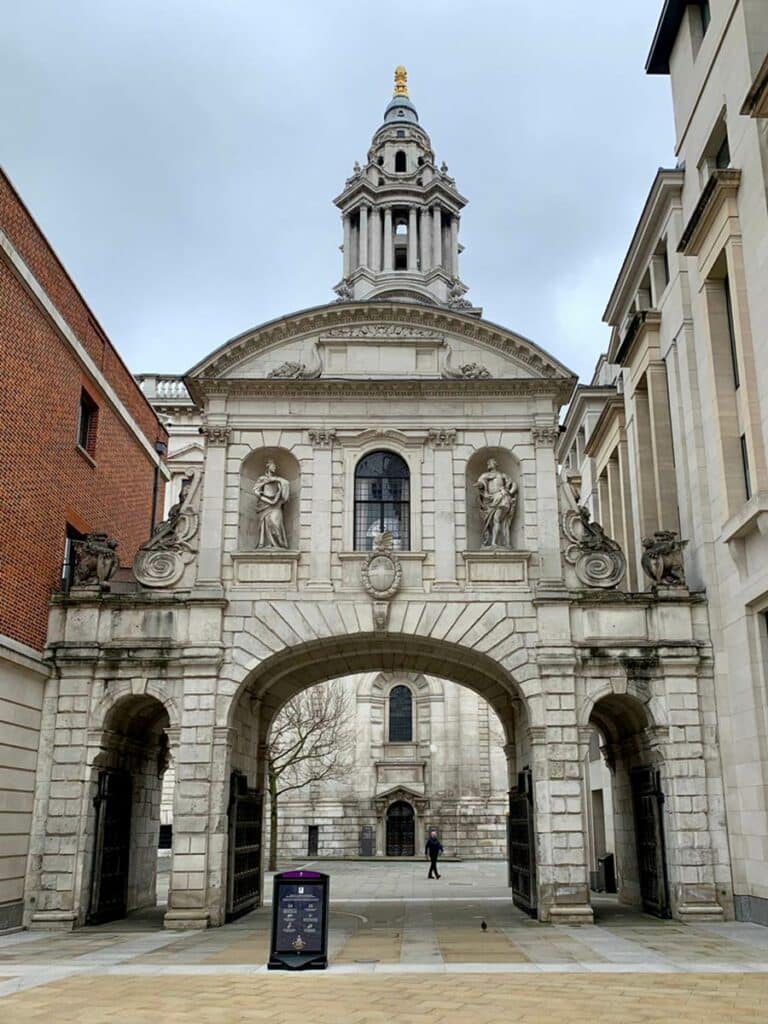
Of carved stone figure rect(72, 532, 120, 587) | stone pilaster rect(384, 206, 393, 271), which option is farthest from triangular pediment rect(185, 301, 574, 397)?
stone pilaster rect(384, 206, 393, 271)

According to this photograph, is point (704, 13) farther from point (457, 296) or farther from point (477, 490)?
point (457, 296)

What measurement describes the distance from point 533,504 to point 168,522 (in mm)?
8334

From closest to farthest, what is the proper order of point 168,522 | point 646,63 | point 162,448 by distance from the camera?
point 168,522 < point 646,63 < point 162,448

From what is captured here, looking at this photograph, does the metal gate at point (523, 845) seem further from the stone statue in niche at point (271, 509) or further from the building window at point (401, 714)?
the building window at point (401, 714)

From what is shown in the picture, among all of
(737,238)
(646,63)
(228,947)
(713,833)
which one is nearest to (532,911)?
(713,833)

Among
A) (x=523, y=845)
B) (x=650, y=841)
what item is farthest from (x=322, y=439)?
(x=650, y=841)

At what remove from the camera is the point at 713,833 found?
19.9 metres

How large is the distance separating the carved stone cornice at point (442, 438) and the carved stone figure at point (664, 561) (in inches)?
196

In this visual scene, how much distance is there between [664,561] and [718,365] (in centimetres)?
434

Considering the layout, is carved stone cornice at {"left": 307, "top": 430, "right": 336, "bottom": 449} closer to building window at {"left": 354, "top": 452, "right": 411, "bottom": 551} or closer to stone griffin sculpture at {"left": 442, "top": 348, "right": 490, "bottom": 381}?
building window at {"left": 354, "top": 452, "right": 411, "bottom": 551}

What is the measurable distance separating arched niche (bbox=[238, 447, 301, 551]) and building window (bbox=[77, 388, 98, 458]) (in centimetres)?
438

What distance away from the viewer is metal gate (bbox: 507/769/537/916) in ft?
69.9

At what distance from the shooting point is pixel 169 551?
72.7 feet

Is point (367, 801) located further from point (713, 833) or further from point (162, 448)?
point (713, 833)
